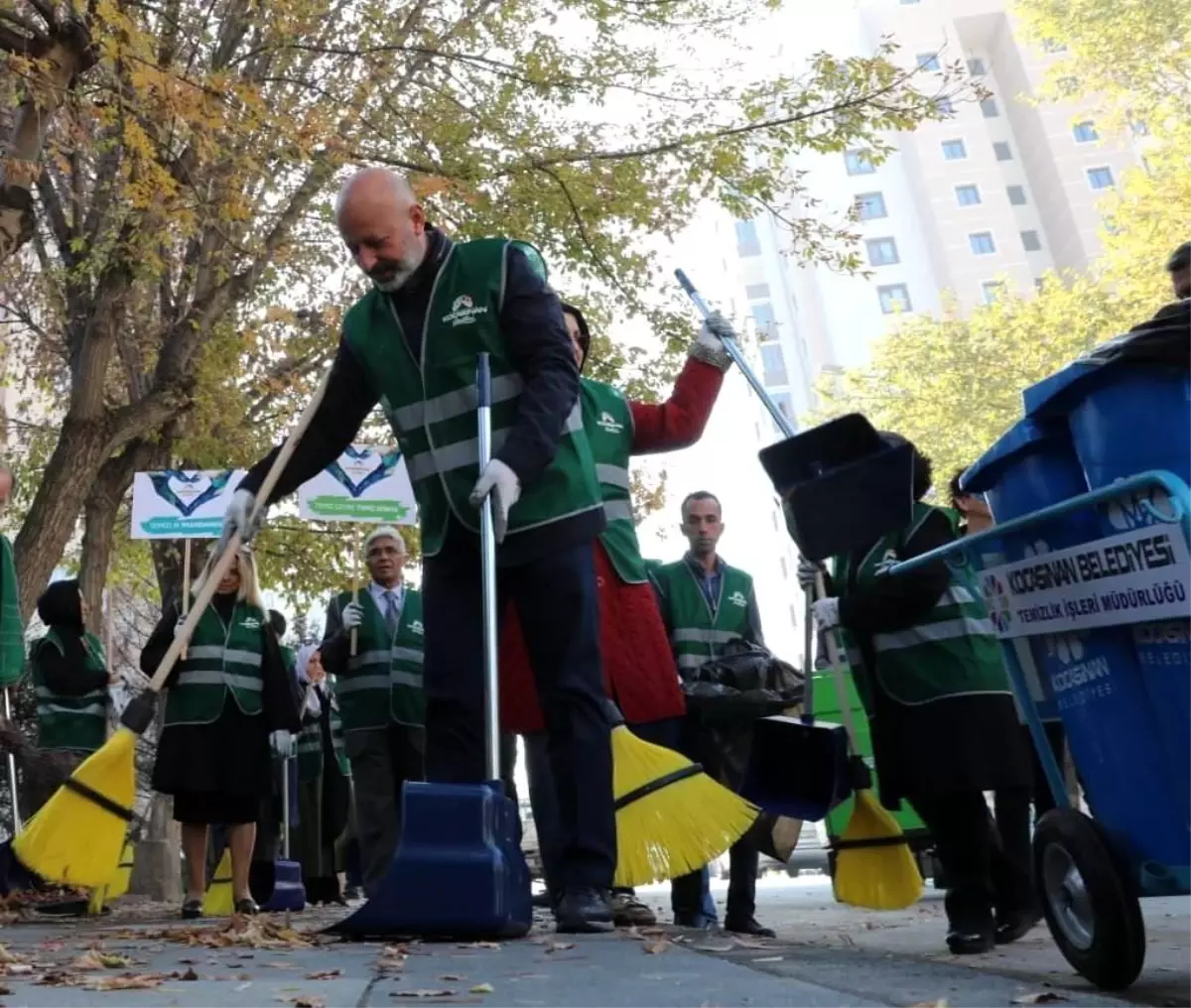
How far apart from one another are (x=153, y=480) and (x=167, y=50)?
3401 millimetres

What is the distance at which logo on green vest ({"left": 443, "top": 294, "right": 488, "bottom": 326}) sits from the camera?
417 cm

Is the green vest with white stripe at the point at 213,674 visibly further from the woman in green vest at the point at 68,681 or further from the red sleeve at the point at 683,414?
the red sleeve at the point at 683,414

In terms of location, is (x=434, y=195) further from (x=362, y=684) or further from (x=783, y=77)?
(x=362, y=684)

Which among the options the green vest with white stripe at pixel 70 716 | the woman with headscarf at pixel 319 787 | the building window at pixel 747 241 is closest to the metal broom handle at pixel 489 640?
the green vest with white stripe at pixel 70 716

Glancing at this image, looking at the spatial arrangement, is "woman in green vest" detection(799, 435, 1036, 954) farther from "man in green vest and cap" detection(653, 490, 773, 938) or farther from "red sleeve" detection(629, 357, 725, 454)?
"man in green vest and cap" detection(653, 490, 773, 938)

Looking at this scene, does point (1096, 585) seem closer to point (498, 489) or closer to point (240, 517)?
point (498, 489)

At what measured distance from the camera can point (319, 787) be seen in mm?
10984

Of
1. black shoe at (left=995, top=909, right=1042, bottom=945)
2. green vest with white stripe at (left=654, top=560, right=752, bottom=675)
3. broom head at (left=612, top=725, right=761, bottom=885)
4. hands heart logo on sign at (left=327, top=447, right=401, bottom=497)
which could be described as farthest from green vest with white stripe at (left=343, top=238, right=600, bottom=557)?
hands heart logo on sign at (left=327, top=447, right=401, bottom=497)

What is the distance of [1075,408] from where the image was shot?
308 centimetres

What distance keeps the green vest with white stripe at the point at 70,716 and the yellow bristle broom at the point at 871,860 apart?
18.6 ft

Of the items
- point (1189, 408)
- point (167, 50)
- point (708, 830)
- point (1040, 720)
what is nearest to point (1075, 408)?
point (1189, 408)

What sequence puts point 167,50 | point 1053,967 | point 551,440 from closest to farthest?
point 1053,967, point 551,440, point 167,50

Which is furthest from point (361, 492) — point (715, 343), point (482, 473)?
point (482, 473)

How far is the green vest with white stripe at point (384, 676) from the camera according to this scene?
7.97 meters
